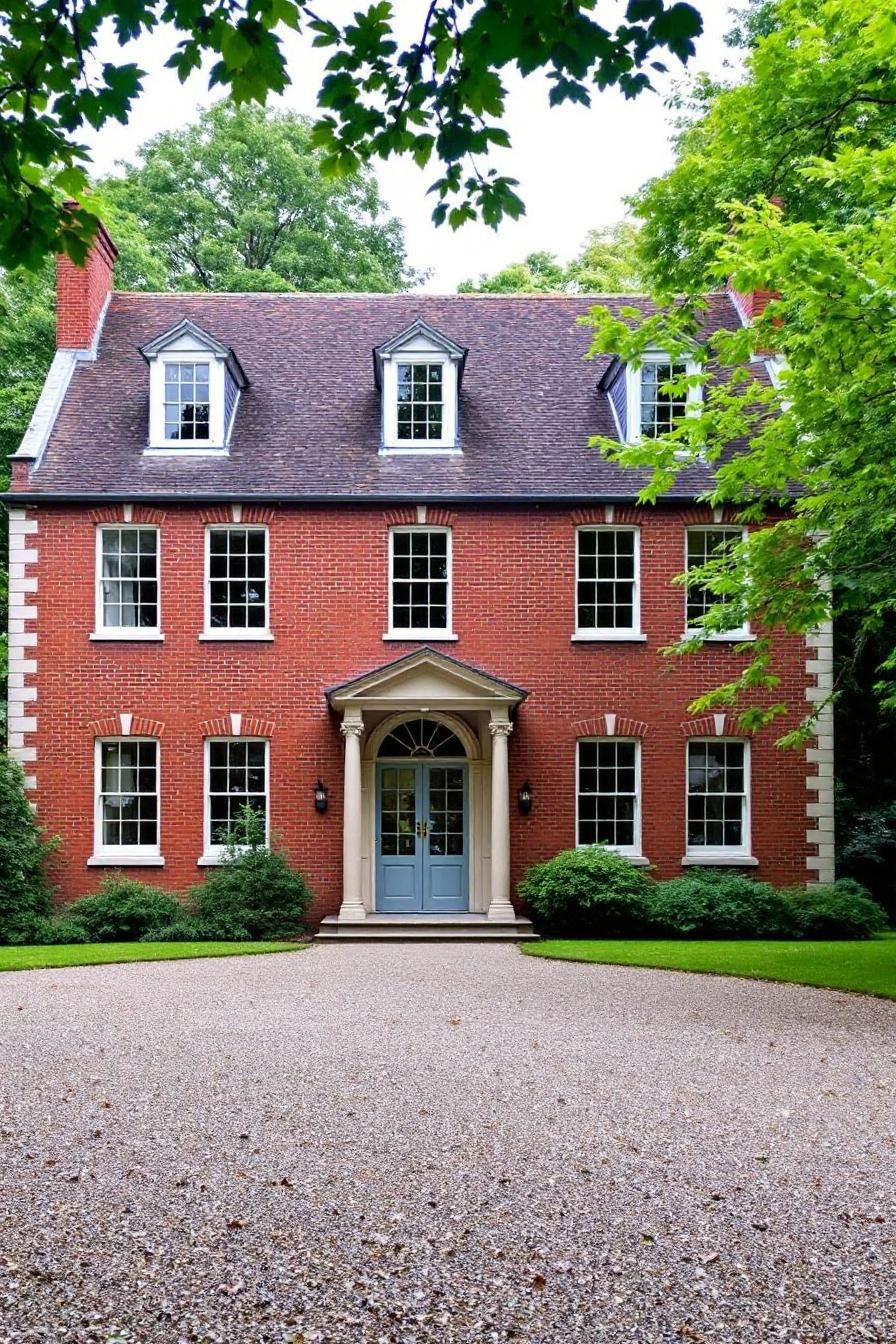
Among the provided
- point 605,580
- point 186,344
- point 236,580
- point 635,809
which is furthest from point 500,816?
point 186,344

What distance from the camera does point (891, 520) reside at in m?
12.3

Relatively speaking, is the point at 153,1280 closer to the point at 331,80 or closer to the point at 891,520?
the point at 331,80

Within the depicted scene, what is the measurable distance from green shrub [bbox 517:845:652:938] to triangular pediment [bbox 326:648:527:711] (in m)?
2.69

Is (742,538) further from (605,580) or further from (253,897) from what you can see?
(253,897)

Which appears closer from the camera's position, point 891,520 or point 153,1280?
point 153,1280

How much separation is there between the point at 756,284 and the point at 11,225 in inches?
311

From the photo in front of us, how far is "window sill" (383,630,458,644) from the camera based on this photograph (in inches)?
819

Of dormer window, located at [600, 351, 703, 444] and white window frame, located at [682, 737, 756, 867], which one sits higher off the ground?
dormer window, located at [600, 351, 703, 444]

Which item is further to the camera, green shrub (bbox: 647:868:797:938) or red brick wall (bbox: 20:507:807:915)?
red brick wall (bbox: 20:507:807:915)

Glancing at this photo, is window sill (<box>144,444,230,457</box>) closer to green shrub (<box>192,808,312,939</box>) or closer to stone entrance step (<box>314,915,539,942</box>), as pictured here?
green shrub (<box>192,808,312,939</box>)

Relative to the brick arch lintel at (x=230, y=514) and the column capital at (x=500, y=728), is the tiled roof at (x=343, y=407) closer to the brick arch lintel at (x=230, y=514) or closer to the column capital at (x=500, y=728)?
the brick arch lintel at (x=230, y=514)

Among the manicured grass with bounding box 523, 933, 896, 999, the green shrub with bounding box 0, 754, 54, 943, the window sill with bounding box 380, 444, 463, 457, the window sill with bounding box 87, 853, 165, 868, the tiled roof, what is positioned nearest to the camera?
the manicured grass with bounding box 523, 933, 896, 999

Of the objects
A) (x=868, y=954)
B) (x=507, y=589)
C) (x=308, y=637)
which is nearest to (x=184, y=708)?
(x=308, y=637)

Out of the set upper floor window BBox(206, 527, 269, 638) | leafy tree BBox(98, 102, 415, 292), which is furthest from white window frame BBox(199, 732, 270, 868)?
leafy tree BBox(98, 102, 415, 292)
